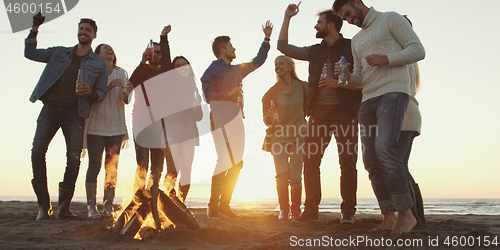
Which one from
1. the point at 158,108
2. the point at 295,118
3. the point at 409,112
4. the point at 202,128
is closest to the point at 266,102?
the point at 295,118

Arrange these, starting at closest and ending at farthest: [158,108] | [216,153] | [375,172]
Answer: [375,172] → [216,153] → [158,108]

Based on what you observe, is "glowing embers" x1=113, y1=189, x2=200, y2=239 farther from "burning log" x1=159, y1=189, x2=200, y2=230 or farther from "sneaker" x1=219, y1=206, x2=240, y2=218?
"sneaker" x1=219, y1=206, x2=240, y2=218

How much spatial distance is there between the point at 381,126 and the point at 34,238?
3082 mm

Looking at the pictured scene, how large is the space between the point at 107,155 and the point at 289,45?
9.50 ft

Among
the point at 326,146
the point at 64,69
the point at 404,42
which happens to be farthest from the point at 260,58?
the point at 64,69

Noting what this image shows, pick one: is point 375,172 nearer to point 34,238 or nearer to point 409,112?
point 409,112

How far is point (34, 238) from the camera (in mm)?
3070

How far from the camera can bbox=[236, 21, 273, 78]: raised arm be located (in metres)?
5.71

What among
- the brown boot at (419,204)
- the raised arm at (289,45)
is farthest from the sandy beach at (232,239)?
the raised arm at (289,45)

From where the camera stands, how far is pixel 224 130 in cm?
530

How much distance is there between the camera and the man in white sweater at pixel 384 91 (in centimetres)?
353

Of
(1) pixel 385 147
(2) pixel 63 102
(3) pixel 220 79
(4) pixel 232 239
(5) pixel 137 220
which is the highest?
(3) pixel 220 79

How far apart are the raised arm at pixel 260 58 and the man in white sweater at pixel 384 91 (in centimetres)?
182

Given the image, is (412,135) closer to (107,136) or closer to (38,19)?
(107,136)
